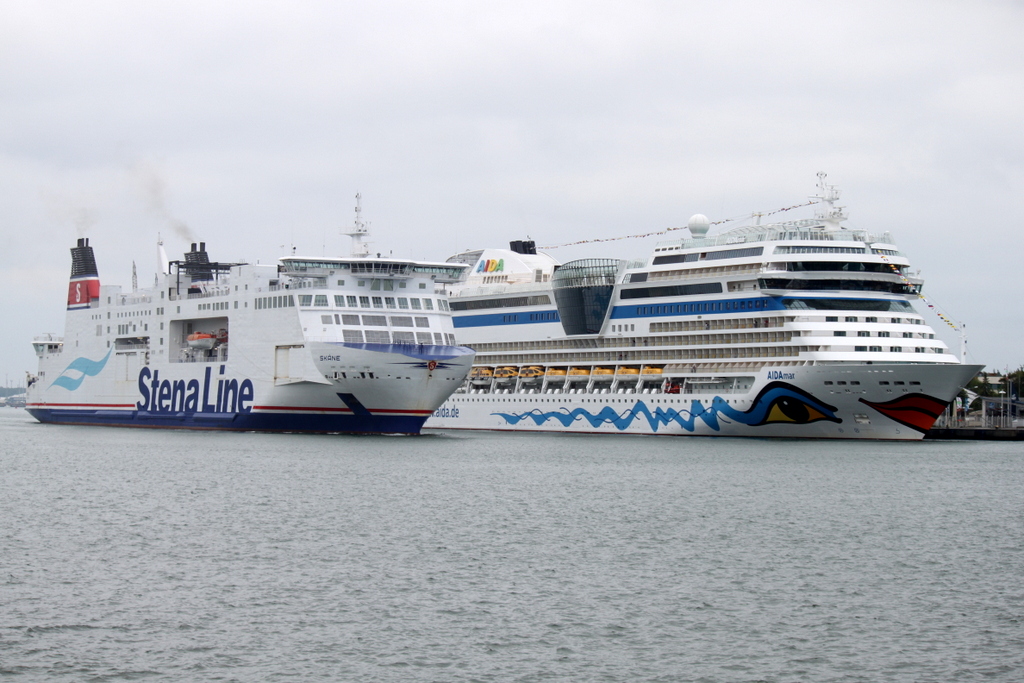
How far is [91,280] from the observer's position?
80375 mm

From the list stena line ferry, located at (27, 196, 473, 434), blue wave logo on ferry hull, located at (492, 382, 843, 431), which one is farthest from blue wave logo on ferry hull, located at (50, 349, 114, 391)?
blue wave logo on ferry hull, located at (492, 382, 843, 431)

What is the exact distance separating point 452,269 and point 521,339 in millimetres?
12190

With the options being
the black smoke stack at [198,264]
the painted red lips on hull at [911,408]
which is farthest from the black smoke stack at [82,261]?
the painted red lips on hull at [911,408]

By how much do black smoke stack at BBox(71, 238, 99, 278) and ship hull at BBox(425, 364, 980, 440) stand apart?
3222 centimetres

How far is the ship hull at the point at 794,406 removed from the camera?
57812mm

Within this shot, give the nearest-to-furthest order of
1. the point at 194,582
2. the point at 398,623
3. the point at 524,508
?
the point at 398,623 → the point at 194,582 → the point at 524,508

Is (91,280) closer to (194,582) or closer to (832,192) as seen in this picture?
(832,192)

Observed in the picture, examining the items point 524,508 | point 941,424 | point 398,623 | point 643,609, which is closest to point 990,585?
point 643,609

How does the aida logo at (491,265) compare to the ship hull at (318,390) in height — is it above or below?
above

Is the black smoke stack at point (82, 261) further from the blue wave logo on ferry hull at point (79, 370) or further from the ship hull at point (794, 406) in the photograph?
the ship hull at point (794, 406)

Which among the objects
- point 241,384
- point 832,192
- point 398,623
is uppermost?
point 832,192

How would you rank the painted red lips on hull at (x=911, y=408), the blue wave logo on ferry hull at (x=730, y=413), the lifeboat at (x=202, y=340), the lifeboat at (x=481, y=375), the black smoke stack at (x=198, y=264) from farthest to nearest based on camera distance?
the lifeboat at (x=481, y=375) → the black smoke stack at (x=198, y=264) → the lifeboat at (x=202, y=340) → the blue wave logo on ferry hull at (x=730, y=413) → the painted red lips on hull at (x=911, y=408)

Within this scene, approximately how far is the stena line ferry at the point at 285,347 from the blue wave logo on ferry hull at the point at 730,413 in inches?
432

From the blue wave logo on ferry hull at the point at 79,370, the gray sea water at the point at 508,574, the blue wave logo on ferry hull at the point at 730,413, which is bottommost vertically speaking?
the gray sea water at the point at 508,574
